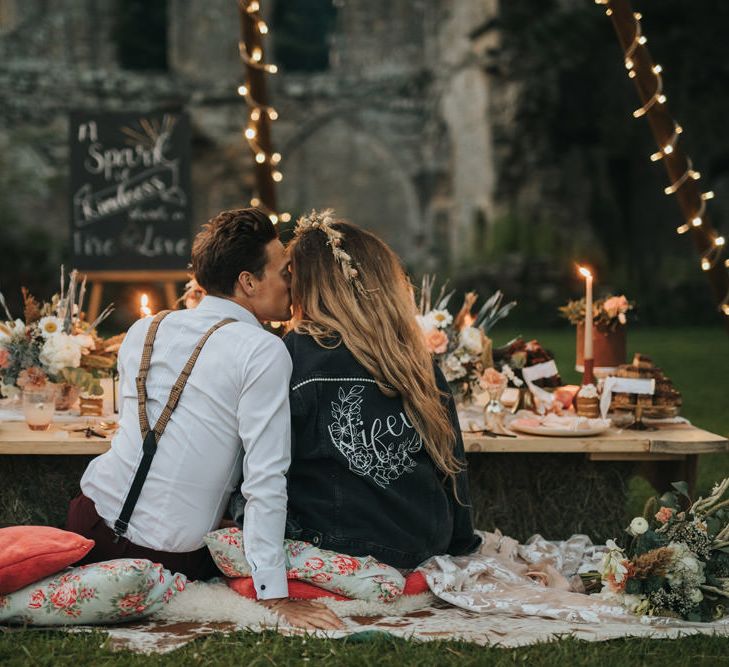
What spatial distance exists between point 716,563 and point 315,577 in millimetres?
1213

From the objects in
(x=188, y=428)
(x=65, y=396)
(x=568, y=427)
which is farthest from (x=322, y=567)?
(x=65, y=396)

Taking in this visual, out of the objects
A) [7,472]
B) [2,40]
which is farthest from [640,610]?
[2,40]

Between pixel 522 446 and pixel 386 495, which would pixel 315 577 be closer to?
pixel 386 495

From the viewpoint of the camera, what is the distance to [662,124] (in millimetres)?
4711

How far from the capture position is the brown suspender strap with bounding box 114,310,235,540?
9.64 feet

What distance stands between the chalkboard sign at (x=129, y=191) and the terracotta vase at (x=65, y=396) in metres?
4.19

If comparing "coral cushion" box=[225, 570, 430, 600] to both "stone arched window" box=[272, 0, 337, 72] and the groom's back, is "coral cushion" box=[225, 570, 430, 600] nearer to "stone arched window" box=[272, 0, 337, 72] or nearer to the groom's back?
the groom's back

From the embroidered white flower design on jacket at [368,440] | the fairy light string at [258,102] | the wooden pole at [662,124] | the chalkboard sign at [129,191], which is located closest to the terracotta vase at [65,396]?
the fairy light string at [258,102]

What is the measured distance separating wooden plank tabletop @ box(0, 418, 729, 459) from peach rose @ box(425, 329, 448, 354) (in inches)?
16.7

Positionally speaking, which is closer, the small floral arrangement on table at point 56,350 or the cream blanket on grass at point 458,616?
A: the cream blanket on grass at point 458,616

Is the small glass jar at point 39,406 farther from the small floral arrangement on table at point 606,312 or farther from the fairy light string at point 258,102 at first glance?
the small floral arrangement on table at point 606,312

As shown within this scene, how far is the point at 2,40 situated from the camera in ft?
56.4

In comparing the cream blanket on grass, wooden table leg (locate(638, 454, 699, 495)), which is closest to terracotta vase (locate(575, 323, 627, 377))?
wooden table leg (locate(638, 454, 699, 495))

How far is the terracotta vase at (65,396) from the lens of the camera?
4306 mm
